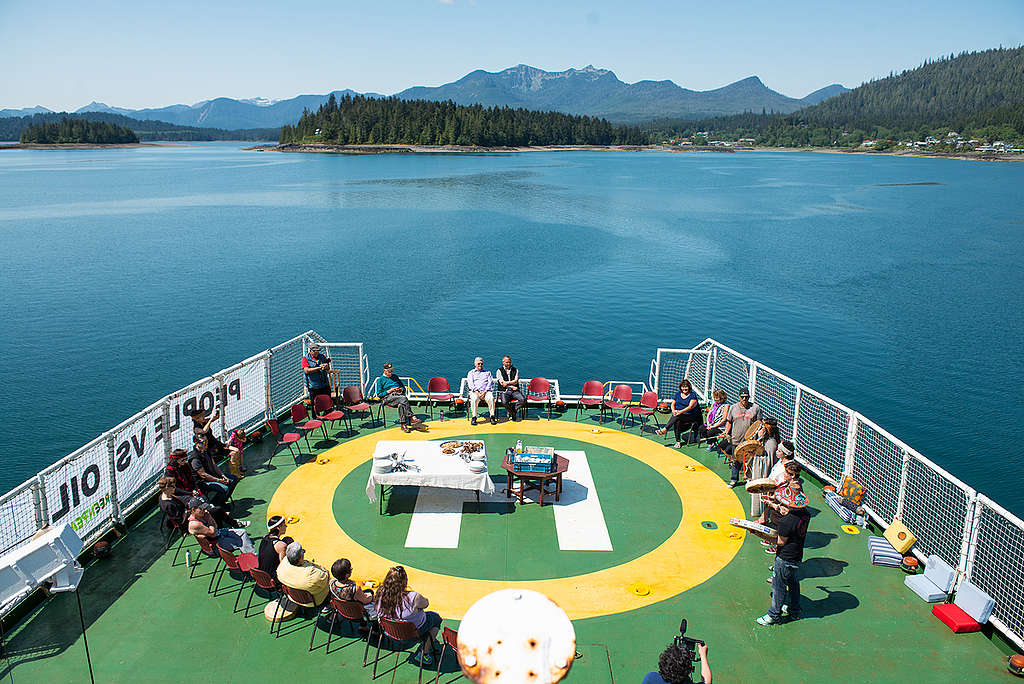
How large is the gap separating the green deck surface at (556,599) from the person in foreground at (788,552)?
279 mm

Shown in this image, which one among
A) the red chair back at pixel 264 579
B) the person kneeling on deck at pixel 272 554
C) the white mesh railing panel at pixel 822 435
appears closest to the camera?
the red chair back at pixel 264 579

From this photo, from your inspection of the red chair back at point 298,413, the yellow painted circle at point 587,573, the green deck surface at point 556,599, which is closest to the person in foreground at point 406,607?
the green deck surface at point 556,599

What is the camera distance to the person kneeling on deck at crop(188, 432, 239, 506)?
11.0 m

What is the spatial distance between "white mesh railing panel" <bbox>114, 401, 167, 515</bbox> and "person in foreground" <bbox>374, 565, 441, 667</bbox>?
5552 millimetres

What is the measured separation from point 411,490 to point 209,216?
2737 inches

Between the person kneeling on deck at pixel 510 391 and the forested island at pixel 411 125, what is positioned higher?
the forested island at pixel 411 125

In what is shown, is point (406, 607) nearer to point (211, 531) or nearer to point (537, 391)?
point (211, 531)

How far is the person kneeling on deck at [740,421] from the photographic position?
487 inches

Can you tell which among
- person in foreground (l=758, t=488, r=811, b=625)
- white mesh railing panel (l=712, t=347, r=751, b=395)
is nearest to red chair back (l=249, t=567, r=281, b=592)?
person in foreground (l=758, t=488, r=811, b=625)

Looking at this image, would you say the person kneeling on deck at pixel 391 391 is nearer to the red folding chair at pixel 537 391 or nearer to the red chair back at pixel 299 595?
the red folding chair at pixel 537 391

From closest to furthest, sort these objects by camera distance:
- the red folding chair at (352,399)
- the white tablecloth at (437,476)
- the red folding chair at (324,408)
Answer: the white tablecloth at (437,476)
the red folding chair at (324,408)
the red folding chair at (352,399)

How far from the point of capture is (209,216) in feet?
236

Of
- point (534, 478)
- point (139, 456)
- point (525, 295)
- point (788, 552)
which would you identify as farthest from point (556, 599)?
point (525, 295)

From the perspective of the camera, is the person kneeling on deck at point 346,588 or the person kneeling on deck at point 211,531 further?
the person kneeling on deck at point 211,531
